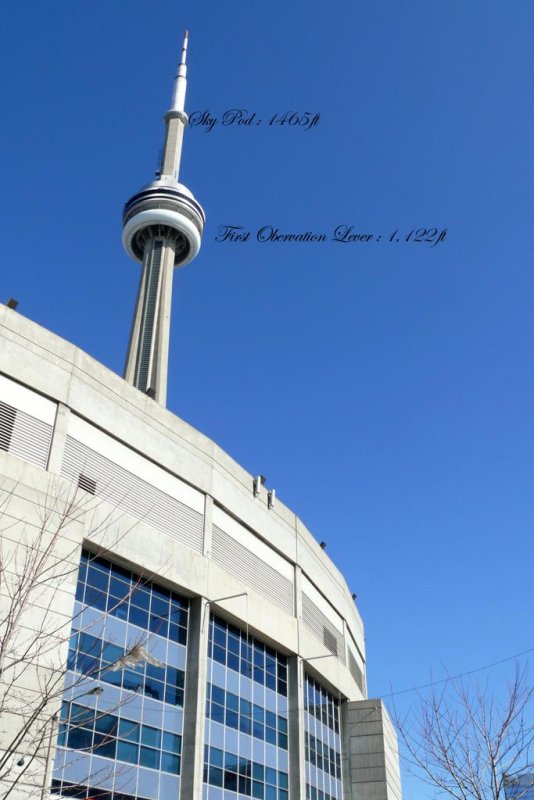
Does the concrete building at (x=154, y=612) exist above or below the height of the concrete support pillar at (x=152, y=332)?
below

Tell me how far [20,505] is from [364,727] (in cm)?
2614

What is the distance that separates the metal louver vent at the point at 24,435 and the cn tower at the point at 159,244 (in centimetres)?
2808

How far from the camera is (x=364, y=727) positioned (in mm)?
41312

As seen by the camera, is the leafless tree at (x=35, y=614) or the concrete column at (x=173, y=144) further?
the concrete column at (x=173, y=144)

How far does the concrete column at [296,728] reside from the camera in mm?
33594

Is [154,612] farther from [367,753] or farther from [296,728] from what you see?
[367,753]

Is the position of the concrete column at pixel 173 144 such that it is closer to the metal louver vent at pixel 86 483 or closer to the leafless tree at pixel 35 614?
the metal louver vent at pixel 86 483

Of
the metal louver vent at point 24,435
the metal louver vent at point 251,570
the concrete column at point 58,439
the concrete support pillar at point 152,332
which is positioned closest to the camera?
the metal louver vent at point 24,435

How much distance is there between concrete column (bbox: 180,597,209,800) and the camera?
2772 cm

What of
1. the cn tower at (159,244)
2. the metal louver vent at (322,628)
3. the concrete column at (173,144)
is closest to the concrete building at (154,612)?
the metal louver vent at (322,628)

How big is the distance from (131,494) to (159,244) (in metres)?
40.7

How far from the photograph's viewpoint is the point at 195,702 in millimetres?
28844

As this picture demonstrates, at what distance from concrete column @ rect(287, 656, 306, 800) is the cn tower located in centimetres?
2457

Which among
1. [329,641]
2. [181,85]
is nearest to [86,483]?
[329,641]
